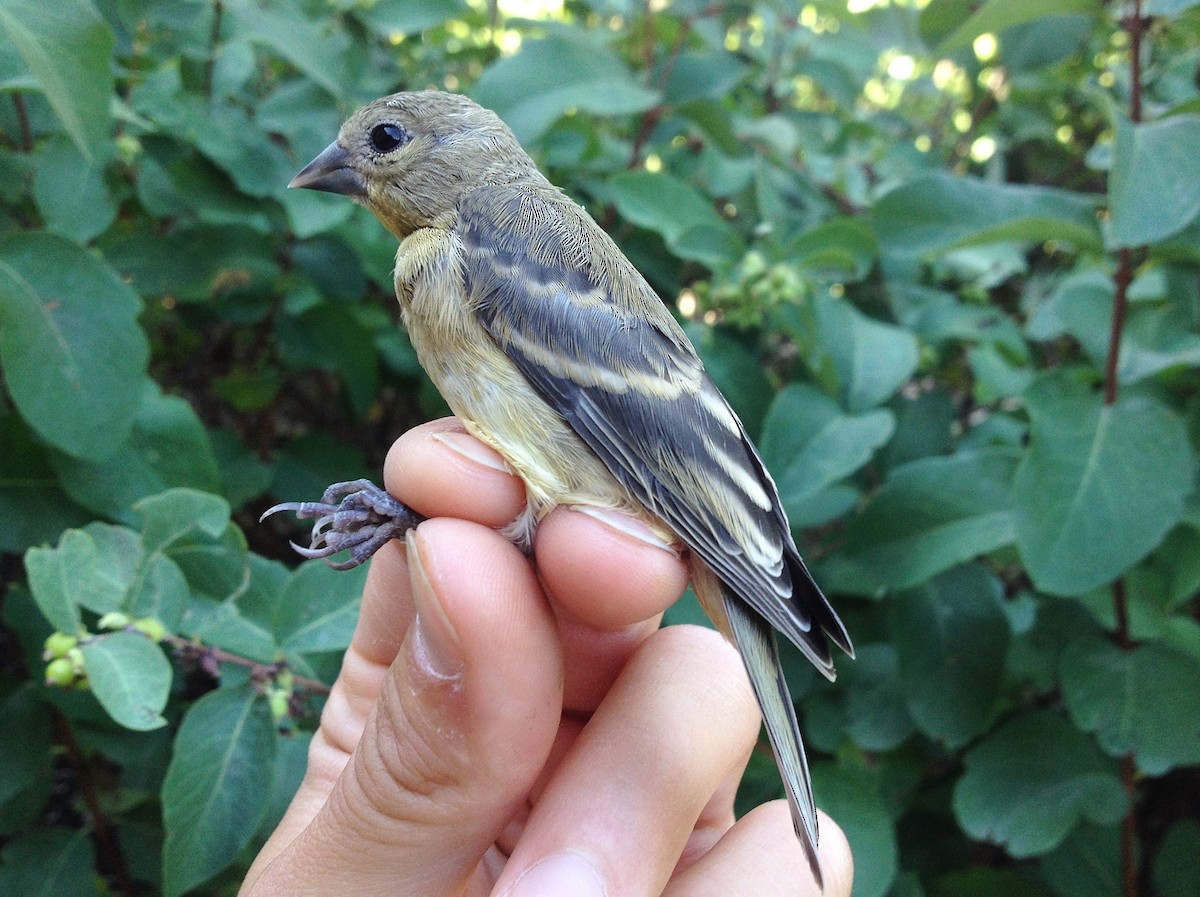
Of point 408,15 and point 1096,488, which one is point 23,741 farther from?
point 1096,488

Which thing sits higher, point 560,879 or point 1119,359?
point 1119,359

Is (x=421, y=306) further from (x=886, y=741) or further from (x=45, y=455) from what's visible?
(x=886, y=741)

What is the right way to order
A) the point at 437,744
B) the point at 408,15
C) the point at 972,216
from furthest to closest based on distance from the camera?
1. the point at 408,15
2. the point at 972,216
3. the point at 437,744

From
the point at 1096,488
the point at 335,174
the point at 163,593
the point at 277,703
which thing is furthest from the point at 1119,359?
the point at 163,593

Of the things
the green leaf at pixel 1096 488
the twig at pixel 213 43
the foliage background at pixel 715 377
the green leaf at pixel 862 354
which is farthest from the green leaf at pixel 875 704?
the twig at pixel 213 43

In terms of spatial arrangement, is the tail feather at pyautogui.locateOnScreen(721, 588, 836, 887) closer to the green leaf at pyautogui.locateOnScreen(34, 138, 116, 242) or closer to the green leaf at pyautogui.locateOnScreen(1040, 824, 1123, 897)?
the green leaf at pyautogui.locateOnScreen(1040, 824, 1123, 897)

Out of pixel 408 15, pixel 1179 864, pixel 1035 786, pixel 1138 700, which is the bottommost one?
pixel 1179 864

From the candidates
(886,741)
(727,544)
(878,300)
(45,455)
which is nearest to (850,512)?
(886,741)

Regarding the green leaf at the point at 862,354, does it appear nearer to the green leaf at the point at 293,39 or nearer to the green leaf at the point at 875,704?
the green leaf at the point at 875,704
